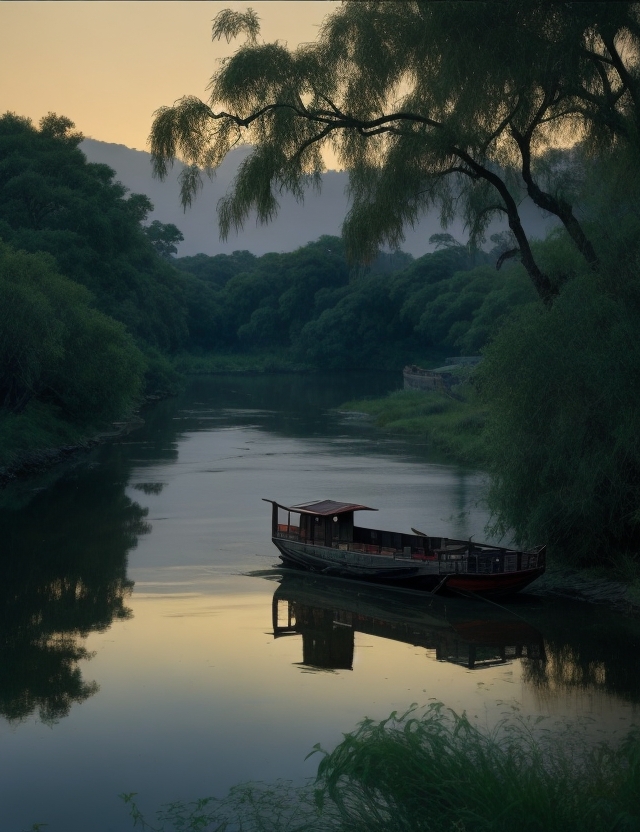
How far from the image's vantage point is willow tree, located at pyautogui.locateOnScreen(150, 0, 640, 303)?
19406 millimetres

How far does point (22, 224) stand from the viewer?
56.7 metres

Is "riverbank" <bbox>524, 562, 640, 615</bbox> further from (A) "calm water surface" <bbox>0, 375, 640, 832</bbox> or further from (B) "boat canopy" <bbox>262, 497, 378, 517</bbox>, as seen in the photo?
(B) "boat canopy" <bbox>262, 497, 378, 517</bbox>

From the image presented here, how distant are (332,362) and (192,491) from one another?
76.3 m

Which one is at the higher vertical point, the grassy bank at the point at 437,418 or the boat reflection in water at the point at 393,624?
the grassy bank at the point at 437,418

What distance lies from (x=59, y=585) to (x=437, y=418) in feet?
106

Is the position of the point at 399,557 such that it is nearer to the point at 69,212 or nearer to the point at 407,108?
the point at 407,108

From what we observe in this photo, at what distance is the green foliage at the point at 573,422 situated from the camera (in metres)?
19.9

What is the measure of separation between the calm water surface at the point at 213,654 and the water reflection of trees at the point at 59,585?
0.06m

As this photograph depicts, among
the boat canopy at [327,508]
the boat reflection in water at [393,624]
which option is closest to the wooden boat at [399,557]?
the boat canopy at [327,508]

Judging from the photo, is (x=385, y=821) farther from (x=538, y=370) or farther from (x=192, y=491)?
(x=192, y=491)

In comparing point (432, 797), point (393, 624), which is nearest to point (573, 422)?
point (393, 624)

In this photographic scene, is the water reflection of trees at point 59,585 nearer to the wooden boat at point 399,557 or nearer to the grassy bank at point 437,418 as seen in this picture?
the wooden boat at point 399,557

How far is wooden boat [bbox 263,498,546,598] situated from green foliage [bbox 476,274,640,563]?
1077mm

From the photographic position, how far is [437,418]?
52594 millimetres
